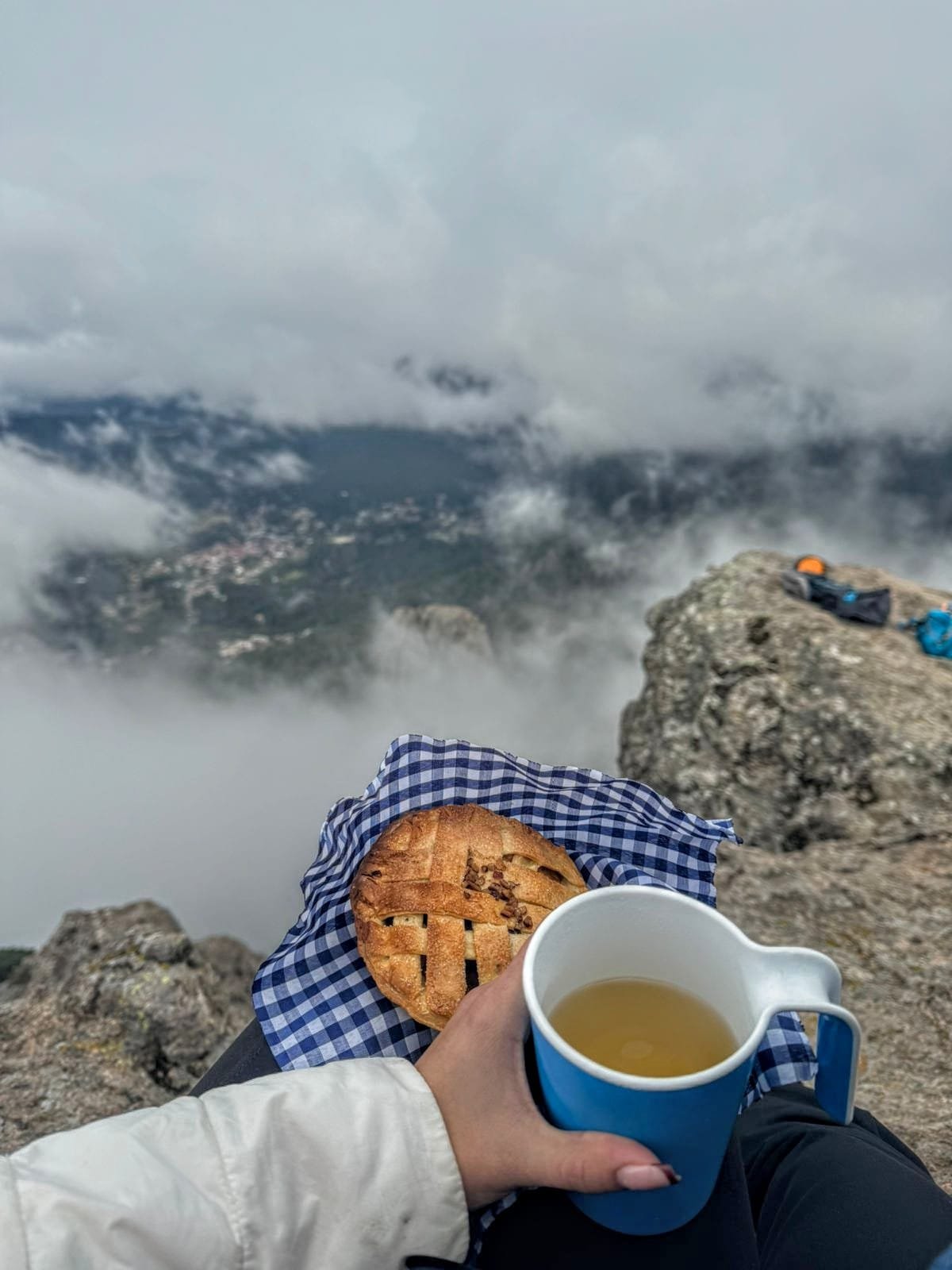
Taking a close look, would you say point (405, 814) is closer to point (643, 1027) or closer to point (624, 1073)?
point (643, 1027)

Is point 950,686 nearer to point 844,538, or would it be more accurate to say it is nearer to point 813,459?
point 844,538

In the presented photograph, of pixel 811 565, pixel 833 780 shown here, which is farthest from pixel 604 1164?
pixel 811 565

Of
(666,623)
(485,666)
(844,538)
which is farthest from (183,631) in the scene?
(666,623)

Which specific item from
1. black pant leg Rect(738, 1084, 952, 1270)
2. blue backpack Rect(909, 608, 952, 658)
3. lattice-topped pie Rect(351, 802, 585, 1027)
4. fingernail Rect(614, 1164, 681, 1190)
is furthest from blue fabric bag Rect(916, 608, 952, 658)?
fingernail Rect(614, 1164, 681, 1190)

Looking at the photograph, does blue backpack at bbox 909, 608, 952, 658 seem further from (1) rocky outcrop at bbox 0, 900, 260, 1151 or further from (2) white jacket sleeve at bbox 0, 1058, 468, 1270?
(2) white jacket sleeve at bbox 0, 1058, 468, 1270

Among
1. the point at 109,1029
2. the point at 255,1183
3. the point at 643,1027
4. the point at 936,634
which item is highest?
the point at 936,634

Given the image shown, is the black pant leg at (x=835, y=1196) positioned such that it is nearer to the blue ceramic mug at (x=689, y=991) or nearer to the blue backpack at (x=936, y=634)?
A: the blue ceramic mug at (x=689, y=991)
